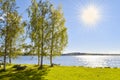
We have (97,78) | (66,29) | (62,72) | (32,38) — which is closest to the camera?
(97,78)

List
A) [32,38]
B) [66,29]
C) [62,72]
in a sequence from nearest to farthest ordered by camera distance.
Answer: [62,72], [32,38], [66,29]

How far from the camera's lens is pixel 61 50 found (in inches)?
2322

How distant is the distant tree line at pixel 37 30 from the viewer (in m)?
49.5

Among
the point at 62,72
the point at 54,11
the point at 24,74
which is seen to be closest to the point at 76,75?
the point at 62,72

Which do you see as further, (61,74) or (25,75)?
(61,74)

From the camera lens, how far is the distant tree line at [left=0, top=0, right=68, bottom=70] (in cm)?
4950

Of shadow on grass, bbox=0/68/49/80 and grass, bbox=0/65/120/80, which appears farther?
grass, bbox=0/65/120/80

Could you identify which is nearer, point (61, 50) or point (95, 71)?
point (95, 71)

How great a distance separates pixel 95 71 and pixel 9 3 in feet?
71.1

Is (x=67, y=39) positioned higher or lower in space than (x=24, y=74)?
higher

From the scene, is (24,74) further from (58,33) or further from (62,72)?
(58,33)

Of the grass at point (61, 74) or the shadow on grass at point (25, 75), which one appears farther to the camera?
the grass at point (61, 74)

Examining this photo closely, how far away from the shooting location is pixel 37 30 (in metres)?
55.2

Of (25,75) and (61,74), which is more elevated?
(25,75)
